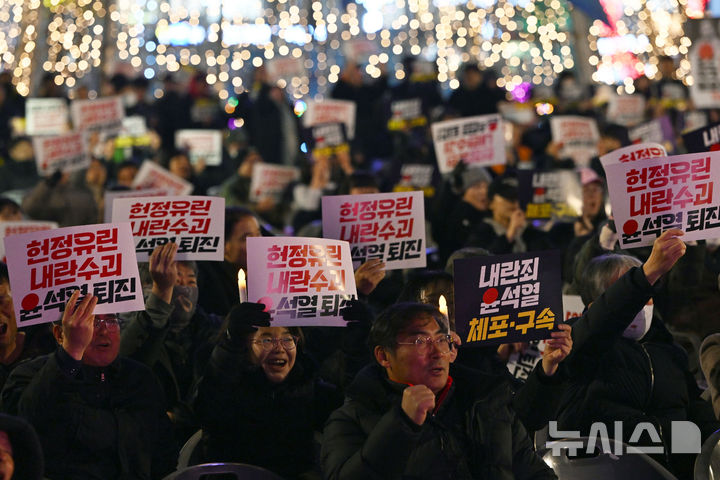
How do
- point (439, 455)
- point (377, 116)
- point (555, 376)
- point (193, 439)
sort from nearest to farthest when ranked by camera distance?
Result: point (439, 455) → point (555, 376) → point (193, 439) → point (377, 116)

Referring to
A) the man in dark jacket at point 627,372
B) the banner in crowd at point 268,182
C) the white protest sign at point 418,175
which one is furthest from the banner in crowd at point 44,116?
the man in dark jacket at point 627,372

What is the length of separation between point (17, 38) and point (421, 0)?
249 inches

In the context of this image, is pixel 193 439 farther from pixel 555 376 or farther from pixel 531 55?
pixel 531 55

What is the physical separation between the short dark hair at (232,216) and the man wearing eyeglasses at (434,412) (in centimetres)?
243

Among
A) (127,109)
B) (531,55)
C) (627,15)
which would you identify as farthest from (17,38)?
(627,15)

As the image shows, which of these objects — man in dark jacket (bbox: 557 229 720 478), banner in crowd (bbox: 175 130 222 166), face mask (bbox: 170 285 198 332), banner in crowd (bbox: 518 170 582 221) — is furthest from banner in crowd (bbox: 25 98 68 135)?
man in dark jacket (bbox: 557 229 720 478)

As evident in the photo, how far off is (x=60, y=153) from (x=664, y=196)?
723cm

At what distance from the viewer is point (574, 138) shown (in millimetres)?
12531

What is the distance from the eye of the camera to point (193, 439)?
4.98 meters

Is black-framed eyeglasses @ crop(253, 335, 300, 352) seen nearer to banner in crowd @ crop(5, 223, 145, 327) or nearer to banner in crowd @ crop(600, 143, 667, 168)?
banner in crowd @ crop(5, 223, 145, 327)

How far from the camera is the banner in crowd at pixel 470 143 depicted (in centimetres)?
991

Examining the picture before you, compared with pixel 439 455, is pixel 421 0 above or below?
above

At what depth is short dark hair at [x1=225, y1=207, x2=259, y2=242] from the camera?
6.52m

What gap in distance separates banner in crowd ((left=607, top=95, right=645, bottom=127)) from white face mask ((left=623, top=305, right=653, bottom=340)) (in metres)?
9.71
